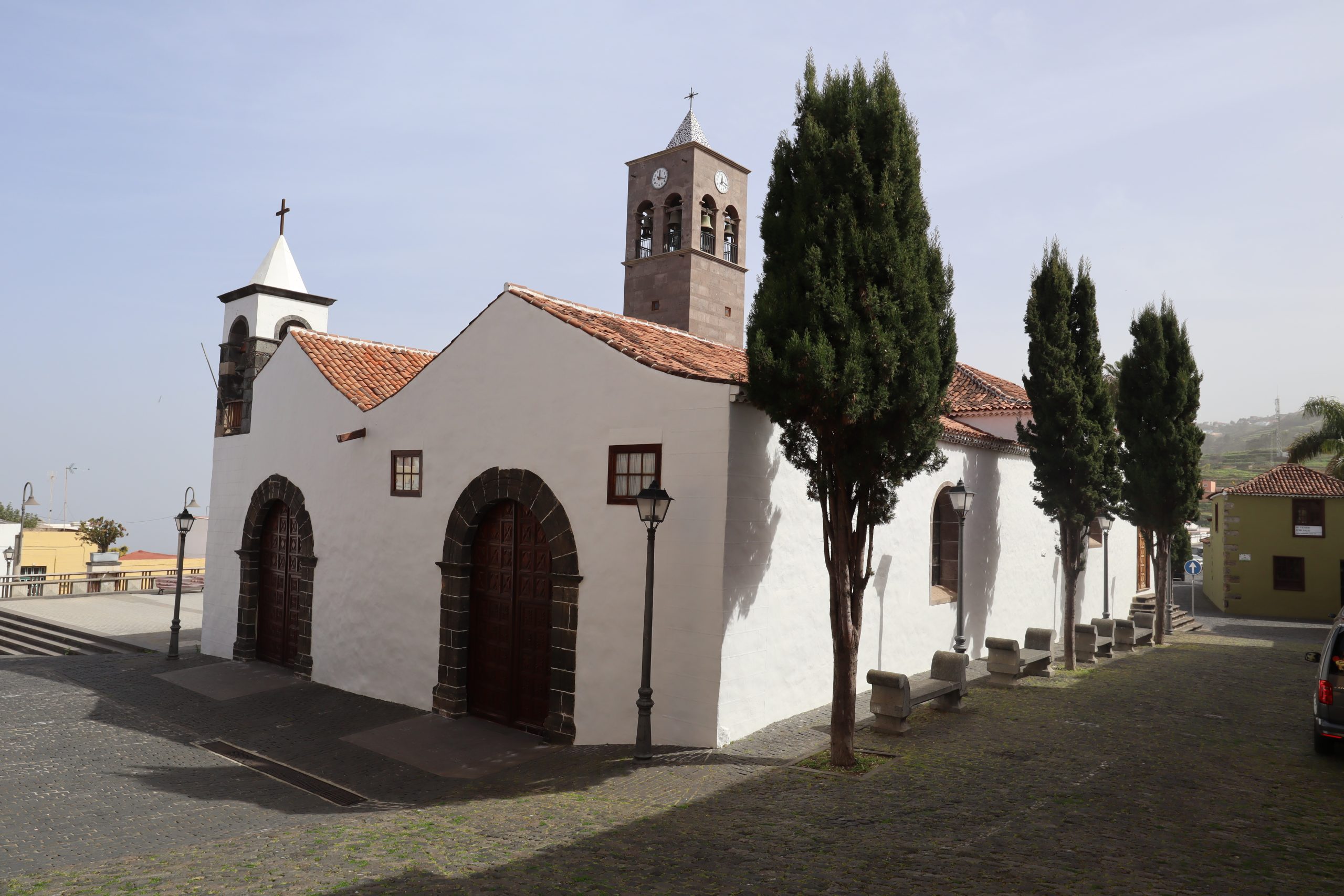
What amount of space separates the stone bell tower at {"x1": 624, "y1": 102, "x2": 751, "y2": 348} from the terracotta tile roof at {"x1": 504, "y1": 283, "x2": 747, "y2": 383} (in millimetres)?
5372

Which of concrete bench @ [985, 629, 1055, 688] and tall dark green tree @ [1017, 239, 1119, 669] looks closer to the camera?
concrete bench @ [985, 629, 1055, 688]

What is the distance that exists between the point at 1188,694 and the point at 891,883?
365 inches

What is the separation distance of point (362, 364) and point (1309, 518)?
31.0 meters

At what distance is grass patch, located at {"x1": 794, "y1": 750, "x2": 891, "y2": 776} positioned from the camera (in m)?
8.20

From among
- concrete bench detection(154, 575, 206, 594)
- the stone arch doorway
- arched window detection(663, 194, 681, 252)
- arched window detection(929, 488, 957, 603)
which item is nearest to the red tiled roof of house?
arched window detection(929, 488, 957, 603)

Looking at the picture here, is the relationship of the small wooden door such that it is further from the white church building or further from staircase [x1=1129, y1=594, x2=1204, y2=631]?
staircase [x1=1129, y1=594, x2=1204, y2=631]

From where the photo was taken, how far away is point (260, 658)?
1611 centimetres

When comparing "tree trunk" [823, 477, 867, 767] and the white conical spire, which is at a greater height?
the white conical spire

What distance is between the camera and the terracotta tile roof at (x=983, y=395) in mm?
17156

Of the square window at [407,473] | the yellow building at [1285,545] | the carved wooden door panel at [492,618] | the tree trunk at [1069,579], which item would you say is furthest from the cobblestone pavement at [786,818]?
the yellow building at [1285,545]

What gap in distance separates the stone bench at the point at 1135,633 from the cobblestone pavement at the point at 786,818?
6.23 meters

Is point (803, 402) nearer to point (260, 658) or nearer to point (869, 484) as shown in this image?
point (869, 484)

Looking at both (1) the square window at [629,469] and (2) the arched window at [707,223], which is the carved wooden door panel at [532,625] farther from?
(2) the arched window at [707,223]

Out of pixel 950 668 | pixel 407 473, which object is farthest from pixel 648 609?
pixel 407 473
